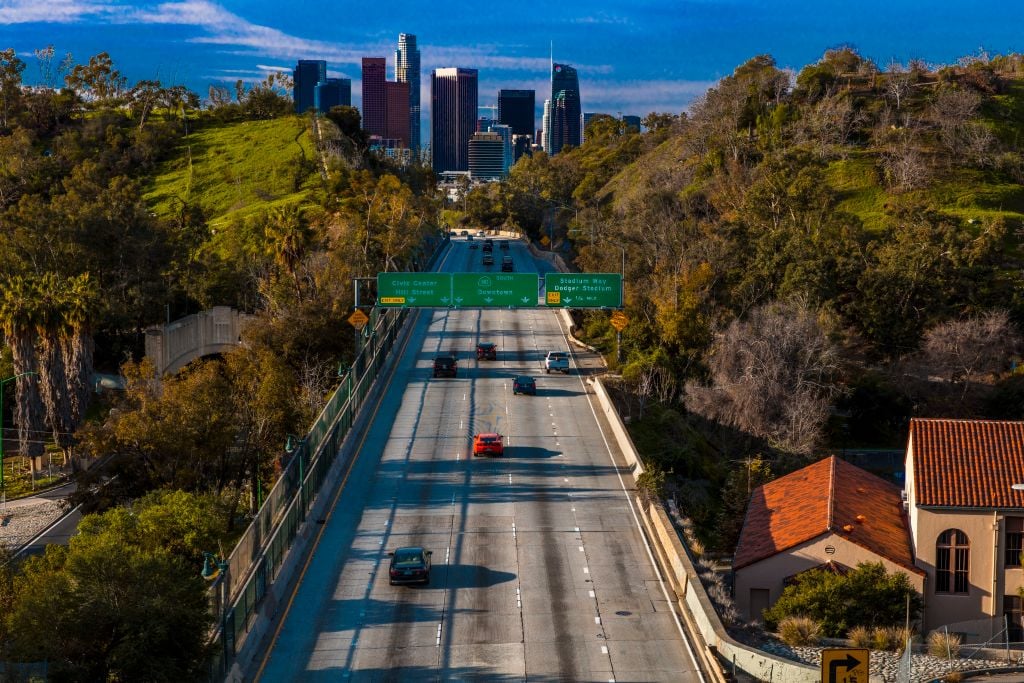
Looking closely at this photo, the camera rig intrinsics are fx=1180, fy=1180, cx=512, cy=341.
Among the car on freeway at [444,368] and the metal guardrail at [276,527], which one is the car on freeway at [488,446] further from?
the car on freeway at [444,368]

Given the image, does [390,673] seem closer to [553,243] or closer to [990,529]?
[990,529]

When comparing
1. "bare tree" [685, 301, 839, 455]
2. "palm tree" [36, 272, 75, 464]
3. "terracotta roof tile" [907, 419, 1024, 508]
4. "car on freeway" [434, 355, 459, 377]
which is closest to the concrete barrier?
"terracotta roof tile" [907, 419, 1024, 508]

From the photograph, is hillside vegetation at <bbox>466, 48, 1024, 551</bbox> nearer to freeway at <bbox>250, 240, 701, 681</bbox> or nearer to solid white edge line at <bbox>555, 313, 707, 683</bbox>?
solid white edge line at <bbox>555, 313, 707, 683</bbox>

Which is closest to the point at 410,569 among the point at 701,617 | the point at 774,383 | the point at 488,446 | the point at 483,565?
the point at 483,565

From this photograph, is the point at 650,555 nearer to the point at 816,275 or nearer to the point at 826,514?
the point at 826,514

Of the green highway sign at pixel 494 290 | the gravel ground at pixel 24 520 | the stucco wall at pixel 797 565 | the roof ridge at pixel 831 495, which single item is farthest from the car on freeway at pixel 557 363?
the stucco wall at pixel 797 565

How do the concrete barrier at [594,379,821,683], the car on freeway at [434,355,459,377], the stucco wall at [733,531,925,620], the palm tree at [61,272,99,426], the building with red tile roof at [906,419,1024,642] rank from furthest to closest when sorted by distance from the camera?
1. the car on freeway at [434,355,459,377]
2. the palm tree at [61,272,99,426]
3. the building with red tile roof at [906,419,1024,642]
4. the stucco wall at [733,531,925,620]
5. the concrete barrier at [594,379,821,683]
